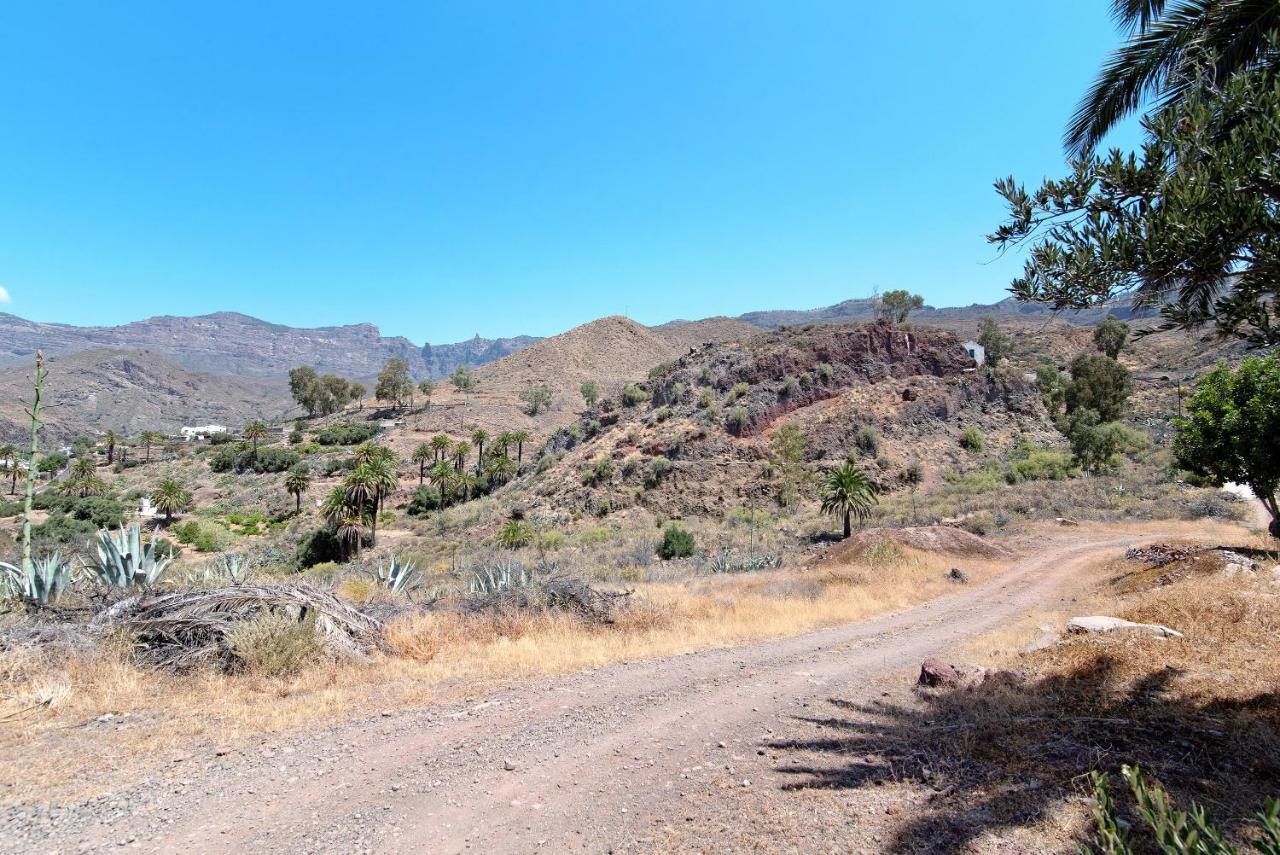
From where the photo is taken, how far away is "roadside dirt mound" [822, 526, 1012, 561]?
60.6 ft

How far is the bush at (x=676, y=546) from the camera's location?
24281 millimetres

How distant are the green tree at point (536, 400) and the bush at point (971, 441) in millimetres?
60001

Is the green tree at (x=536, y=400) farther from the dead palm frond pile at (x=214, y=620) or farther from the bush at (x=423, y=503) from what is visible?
the dead palm frond pile at (x=214, y=620)

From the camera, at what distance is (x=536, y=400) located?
86.8 metres

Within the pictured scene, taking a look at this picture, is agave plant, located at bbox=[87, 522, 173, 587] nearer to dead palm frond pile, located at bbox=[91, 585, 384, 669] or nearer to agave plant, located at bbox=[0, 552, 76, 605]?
agave plant, located at bbox=[0, 552, 76, 605]

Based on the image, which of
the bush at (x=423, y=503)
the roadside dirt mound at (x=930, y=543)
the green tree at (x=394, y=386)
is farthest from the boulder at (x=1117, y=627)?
the green tree at (x=394, y=386)

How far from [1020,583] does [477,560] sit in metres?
20.0

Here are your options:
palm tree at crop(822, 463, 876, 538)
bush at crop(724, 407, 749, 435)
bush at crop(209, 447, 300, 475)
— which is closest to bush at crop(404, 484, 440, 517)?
bush at crop(209, 447, 300, 475)

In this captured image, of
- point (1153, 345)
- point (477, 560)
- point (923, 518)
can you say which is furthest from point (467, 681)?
point (1153, 345)

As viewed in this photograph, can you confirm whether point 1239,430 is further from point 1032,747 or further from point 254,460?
point 254,460

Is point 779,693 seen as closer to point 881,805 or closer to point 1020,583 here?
point 881,805

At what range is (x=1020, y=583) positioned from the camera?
14852mm

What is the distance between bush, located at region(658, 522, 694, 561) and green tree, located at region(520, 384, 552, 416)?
62827mm

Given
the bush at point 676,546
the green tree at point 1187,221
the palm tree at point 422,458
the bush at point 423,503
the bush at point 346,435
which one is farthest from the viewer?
the bush at point 346,435
